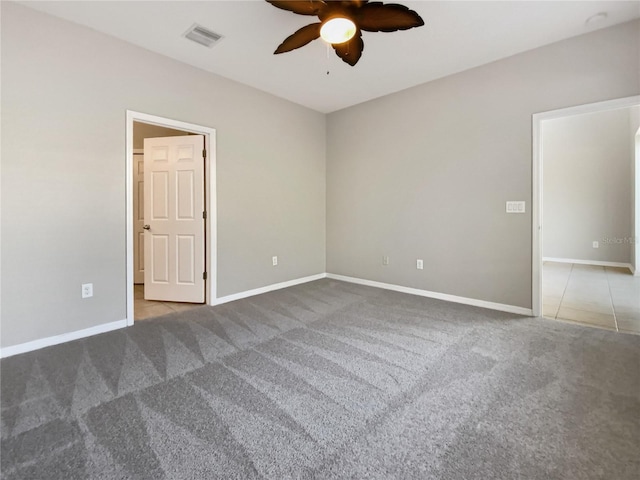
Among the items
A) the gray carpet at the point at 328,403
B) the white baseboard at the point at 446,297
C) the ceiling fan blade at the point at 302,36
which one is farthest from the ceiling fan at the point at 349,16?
the white baseboard at the point at 446,297

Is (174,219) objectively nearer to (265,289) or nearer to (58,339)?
(265,289)

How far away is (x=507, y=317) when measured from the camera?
3.11 m

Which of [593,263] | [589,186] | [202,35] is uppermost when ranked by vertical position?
[202,35]

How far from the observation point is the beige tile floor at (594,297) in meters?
3.04

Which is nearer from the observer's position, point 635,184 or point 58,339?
point 58,339

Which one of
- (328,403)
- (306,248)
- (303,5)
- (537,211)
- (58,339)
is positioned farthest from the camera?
A: (306,248)

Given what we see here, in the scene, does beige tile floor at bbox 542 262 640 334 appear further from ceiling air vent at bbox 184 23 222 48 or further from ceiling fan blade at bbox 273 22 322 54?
ceiling air vent at bbox 184 23 222 48

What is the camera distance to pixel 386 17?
79.4 inches

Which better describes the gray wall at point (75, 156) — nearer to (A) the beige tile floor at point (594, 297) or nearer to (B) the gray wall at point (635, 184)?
(A) the beige tile floor at point (594, 297)

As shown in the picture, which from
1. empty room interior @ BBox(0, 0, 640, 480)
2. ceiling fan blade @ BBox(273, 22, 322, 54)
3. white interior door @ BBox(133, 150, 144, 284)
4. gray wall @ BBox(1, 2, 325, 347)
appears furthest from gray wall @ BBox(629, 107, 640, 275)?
white interior door @ BBox(133, 150, 144, 284)

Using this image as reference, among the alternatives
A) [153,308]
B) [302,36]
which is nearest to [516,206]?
[302,36]

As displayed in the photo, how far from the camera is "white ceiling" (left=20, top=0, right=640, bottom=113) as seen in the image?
2.38 m

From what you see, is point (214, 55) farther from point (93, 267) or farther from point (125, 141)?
point (93, 267)

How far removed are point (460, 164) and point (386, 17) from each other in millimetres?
2078
